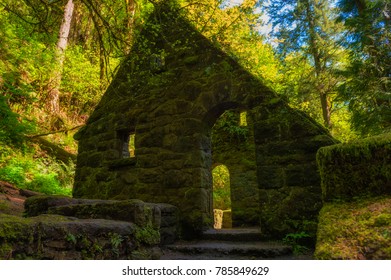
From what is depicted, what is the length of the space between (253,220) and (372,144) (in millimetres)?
6827

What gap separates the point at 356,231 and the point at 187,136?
3.55m

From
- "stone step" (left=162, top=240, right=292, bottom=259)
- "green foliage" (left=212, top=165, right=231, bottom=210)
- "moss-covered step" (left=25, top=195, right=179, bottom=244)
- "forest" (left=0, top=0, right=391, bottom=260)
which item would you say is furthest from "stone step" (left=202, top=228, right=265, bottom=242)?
"green foliage" (left=212, top=165, right=231, bottom=210)

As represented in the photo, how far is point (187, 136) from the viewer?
4.75 meters

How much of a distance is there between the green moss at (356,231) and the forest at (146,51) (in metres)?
2.91

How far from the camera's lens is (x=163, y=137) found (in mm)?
4988

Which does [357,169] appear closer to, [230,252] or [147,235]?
[147,235]

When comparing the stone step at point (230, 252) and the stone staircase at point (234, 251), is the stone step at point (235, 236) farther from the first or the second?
the stone step at point (230, 252)

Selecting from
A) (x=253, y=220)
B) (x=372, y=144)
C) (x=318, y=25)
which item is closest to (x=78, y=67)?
(x=253, y=220)

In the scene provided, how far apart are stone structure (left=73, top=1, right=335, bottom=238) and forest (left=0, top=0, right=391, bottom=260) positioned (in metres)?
0.38

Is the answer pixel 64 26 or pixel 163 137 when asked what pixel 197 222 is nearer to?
pixel 163 137

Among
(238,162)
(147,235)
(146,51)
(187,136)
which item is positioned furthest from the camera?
(238,162)

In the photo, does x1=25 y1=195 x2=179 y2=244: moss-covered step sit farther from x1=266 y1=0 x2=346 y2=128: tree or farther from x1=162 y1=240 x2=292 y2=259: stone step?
x1=266 y1=0 x2=346 y2=128: tree

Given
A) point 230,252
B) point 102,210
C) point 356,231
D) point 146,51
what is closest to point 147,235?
point 102,210

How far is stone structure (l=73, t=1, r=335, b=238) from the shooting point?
386 centimetres
